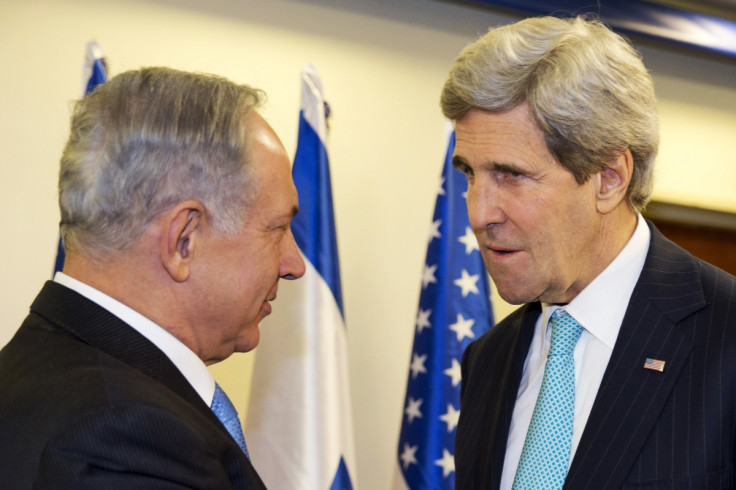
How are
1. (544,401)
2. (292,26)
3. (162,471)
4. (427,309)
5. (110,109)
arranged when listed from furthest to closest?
(292,26) → (427,309) → (544,401) → (110,109) → (162,471)

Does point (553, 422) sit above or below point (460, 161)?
below

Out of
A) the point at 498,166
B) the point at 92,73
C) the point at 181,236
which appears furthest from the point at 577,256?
the point at 92,73

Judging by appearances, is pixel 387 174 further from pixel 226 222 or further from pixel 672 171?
pixel 226 222

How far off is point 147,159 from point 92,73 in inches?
68.6

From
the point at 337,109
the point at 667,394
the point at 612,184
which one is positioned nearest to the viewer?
the point at 667,394

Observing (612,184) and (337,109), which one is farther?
(337,109)

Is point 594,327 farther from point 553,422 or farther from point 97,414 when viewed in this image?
point 97,414

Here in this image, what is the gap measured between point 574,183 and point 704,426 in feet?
1.93

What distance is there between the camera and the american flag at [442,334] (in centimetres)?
323

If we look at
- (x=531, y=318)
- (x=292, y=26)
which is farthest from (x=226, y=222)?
(x=292, y=26)

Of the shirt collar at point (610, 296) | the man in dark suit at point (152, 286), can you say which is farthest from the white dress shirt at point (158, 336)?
the shirt collar at point (610, 296)

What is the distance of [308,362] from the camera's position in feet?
10.3

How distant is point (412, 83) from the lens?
13.2 feet

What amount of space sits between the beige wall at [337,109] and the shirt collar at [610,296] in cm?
198
